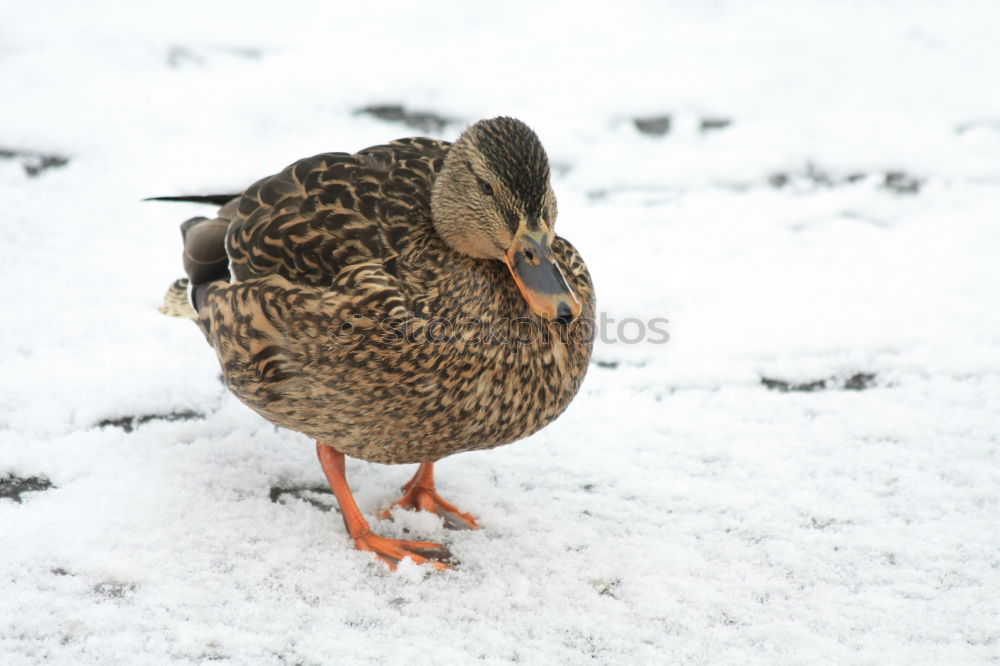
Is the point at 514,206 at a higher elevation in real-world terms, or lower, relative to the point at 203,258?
higher

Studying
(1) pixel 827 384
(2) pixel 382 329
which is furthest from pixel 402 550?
(1) pixel 827 384

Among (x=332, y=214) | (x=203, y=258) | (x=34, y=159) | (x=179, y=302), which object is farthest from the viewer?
(x=34, y=159)

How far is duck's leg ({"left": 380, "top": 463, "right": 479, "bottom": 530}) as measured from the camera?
3.26 m

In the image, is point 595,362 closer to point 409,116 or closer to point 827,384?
point 827,384

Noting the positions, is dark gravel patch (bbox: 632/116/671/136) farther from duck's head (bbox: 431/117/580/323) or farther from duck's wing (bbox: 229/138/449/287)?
duck's head (bbox: 431/117/580/323)

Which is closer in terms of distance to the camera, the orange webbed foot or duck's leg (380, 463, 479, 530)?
the orange webbed foot

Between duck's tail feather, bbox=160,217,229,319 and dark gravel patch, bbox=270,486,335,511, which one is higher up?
duck's tail feather, bbox=160,217,229,319

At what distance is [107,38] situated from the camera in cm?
651

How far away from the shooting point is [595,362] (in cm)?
418

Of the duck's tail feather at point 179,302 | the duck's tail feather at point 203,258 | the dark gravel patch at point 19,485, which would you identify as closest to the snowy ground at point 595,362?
the dark gravel patch at point 19,485

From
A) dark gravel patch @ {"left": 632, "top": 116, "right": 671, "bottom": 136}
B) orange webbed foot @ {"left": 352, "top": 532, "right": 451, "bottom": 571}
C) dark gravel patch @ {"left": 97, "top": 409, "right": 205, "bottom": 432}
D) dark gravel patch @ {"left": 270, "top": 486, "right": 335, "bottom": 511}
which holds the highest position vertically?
dark gravel patch @ {"left": 632, "top": 116, "right": 671, "bottom": 136}

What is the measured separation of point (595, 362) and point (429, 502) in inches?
46.0

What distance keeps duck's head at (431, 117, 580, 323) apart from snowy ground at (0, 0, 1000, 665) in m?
0.91

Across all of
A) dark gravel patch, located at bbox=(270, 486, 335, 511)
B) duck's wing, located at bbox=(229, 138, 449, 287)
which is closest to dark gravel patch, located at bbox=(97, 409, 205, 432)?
dark gravel patch, located at bbox=(270, 486, 335, 511)
